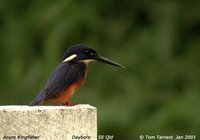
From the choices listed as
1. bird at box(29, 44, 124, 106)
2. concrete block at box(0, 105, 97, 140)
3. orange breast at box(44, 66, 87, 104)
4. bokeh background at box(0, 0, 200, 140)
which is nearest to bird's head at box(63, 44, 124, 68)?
bird at box(29, 44, 124, 106)

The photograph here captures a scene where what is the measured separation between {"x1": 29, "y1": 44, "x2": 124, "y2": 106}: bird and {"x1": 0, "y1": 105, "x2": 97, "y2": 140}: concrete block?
64 cm

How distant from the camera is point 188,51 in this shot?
8977mm

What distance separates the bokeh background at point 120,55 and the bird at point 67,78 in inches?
142

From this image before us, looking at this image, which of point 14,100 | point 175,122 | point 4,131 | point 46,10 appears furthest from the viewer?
point 46,10

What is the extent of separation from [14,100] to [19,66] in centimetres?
59

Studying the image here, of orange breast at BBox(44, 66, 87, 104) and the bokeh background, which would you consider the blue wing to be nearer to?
orange breast at BBox(44, 66, 87, 104)

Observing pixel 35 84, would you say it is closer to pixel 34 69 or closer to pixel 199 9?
pixel 34 69

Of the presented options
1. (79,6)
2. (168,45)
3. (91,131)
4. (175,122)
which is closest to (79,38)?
(79,6)

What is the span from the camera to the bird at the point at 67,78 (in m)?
4.25

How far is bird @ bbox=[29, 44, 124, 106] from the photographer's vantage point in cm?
425

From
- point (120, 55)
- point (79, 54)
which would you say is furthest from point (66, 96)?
point (120, 55)

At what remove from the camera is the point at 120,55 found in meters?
8.73

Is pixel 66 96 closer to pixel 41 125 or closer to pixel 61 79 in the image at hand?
pixel 61 79

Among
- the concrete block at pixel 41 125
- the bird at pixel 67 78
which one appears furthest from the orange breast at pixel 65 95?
the concrete block at pixel 41 125
